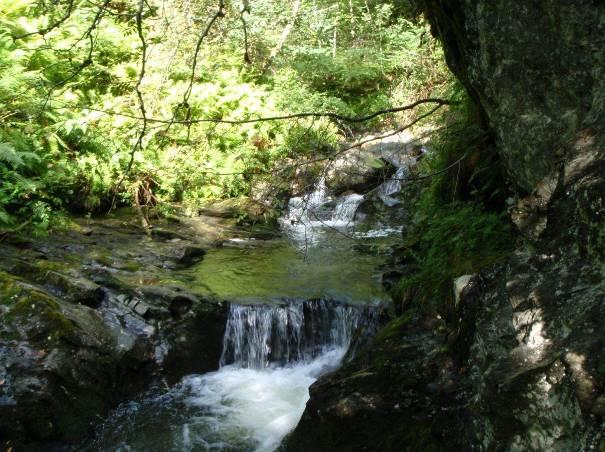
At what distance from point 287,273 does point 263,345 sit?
1.67 meters

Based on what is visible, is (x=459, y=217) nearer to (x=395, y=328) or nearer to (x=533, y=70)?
(x=395, y=328)

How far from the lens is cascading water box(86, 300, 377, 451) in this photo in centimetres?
461

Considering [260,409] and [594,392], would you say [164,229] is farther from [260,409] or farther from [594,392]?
[594,392]

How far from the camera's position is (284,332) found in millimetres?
6262

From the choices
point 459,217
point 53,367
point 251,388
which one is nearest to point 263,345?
point 251,388

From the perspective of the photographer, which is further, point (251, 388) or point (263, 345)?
point (263, 345)

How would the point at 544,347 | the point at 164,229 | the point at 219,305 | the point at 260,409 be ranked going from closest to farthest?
the point at 544,347 → the point at 260,409 → the point at 219,305 → the point at 164,229

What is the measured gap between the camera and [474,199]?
15.8 ft

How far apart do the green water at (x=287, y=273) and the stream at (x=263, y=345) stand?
0.01m

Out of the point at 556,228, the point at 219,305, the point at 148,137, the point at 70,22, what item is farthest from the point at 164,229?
the point at 556,228

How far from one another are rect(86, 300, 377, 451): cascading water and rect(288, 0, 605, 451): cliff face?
1.04 metres

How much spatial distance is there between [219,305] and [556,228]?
15.2 ft

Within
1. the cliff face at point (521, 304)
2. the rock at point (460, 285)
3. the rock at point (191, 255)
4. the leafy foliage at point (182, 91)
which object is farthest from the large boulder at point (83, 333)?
the rock at point (460, 285)

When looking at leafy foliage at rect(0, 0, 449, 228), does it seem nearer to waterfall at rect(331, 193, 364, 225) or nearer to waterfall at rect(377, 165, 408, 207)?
waterfall at rect(377, 165, 408, 207)
